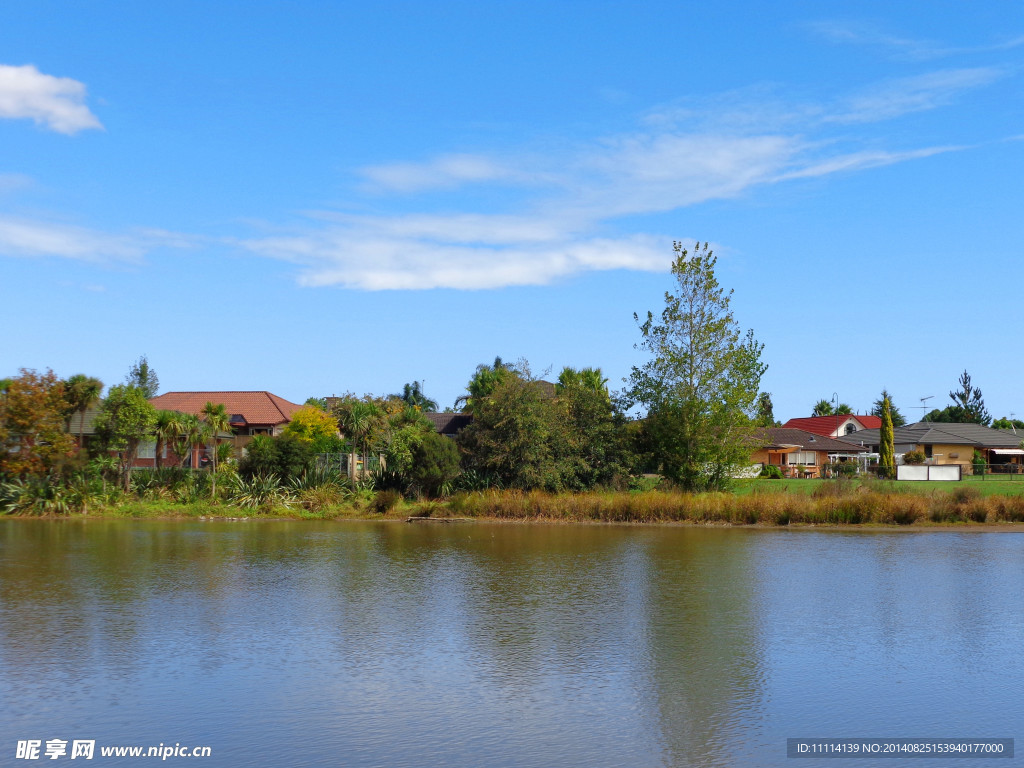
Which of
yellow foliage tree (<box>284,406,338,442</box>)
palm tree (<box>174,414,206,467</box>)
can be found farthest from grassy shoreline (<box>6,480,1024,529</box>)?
yellow foliage tree (<box>284,406,338,442</box>)

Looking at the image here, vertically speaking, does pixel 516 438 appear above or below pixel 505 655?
above

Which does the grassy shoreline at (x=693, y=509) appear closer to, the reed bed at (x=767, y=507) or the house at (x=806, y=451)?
the reed bed at (x=767, y=507)

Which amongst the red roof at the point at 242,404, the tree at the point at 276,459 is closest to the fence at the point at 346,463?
the tree at the point at 276,459

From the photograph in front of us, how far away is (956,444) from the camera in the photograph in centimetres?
7856

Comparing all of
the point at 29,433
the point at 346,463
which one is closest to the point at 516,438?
the point at 346,463

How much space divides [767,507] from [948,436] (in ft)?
181

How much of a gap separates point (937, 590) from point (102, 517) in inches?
1213

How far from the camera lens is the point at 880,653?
12898mm

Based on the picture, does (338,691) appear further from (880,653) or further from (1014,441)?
(1014,441)

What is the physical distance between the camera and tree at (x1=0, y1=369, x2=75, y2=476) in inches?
1444

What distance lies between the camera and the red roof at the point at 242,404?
2864 inches

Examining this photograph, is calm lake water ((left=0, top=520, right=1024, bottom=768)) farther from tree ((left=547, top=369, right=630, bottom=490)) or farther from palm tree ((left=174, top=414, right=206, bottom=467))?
palm tree ((left=174, top=414, right=206, bottom=467))

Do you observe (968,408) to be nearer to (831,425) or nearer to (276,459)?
(831,425)

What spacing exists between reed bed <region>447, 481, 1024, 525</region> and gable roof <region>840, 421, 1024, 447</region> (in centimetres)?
4752
